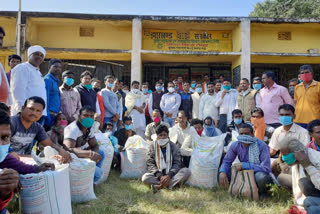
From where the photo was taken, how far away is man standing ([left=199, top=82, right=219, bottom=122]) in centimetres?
582

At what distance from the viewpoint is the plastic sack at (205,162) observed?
140 inches

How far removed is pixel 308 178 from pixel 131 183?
2.32 metres

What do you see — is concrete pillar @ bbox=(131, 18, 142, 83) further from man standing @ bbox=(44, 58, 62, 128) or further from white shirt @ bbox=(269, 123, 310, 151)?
white shirt @ bbox=(269, 123, 310, 151)

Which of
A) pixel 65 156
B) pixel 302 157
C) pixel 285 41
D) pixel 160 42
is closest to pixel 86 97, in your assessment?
pixel 65 156

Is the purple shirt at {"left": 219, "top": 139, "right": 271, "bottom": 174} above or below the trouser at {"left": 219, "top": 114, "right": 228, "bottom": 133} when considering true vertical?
below

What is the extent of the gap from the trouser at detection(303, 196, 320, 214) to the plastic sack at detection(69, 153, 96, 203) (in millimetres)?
2106

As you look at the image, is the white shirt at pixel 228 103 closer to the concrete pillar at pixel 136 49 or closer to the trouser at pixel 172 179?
the trouser at pixel 172 179

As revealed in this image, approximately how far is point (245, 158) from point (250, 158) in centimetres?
6

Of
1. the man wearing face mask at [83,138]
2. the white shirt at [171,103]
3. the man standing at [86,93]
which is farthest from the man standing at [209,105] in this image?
the man wearing face mask at [83,138]

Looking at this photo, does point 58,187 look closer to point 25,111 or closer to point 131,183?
point 25,111

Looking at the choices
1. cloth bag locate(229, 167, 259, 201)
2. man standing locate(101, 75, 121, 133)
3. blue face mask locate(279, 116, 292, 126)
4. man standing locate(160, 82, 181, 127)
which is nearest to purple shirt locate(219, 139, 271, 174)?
cloth bag locate(229, 167, 259, 201)

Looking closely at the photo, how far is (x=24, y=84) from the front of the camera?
131 inches

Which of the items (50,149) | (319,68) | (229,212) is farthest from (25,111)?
(319,68)

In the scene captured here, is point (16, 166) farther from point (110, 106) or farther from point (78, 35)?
point (78, 35)
